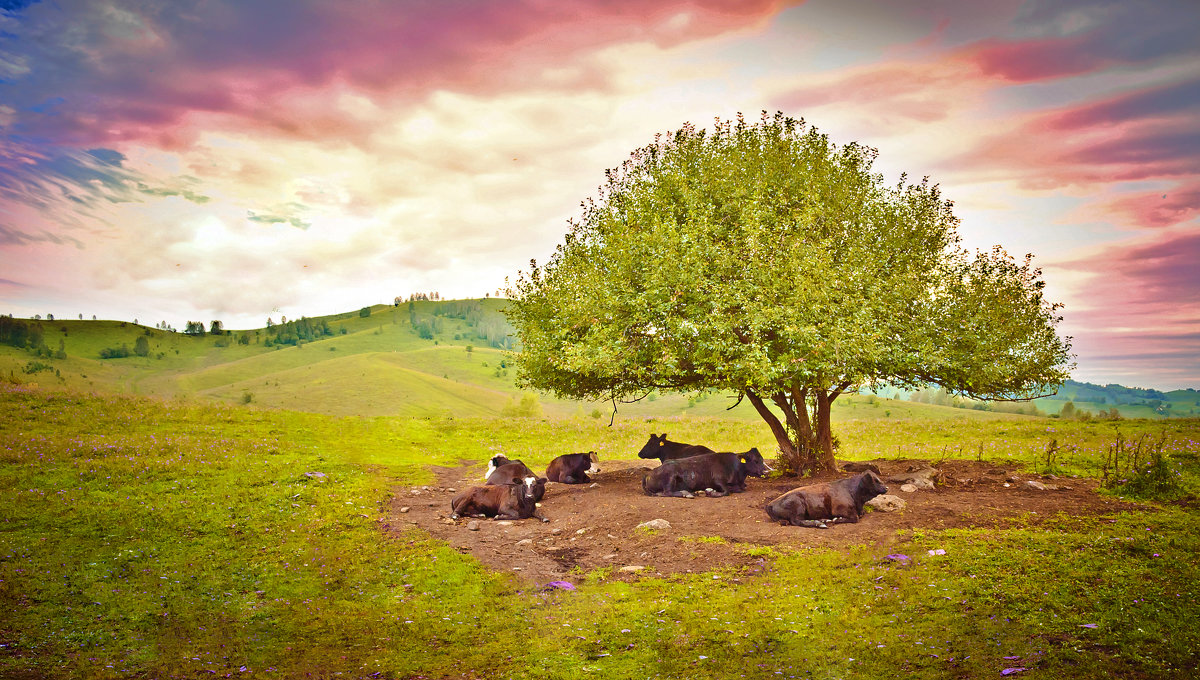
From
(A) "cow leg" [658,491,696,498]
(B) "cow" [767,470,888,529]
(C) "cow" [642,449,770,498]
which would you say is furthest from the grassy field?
(C) "cow" [642,449,770,498]

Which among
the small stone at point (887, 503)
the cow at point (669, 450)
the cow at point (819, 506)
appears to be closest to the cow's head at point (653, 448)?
the cow at point (669, 450)

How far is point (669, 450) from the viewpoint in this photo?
24.7 meters

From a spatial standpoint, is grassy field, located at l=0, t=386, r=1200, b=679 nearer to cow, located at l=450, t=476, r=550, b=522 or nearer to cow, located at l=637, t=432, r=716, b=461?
cow, located at l=450, t=476, r=550, b=522

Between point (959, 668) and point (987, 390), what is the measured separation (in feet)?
49.9

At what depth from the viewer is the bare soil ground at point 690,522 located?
1356 centimetres

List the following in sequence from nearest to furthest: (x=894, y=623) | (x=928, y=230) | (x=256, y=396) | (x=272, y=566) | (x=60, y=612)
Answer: (x=894, y=623), (x=60, y=612), (x=272, y=566), (x=928, y=230), (x=256, y=396)

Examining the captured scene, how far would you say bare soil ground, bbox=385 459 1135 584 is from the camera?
534 inches

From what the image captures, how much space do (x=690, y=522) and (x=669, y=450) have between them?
849 centimetres

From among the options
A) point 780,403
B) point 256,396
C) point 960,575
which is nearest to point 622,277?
point 780,403

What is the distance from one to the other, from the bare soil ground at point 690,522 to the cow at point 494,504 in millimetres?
367

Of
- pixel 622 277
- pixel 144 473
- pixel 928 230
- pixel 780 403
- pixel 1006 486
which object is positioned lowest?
pixel 144 473

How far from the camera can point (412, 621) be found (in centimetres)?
1056

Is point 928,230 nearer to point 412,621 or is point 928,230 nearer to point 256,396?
point 412,621

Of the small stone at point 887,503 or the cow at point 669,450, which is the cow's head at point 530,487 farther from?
the small stone at point 887,503
